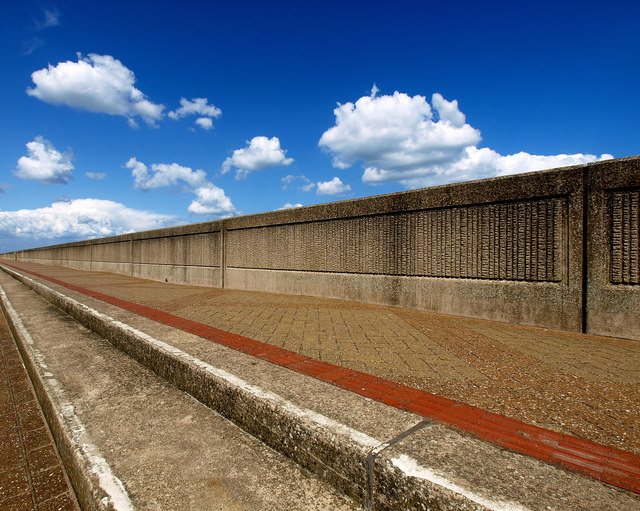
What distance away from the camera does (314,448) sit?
186 centimetres

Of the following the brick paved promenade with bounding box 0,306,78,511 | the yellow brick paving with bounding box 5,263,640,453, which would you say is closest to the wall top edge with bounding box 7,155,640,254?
the yellow brick paving with bounding box 5,263,640,453

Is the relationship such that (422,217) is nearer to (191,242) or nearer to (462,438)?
(462,438)

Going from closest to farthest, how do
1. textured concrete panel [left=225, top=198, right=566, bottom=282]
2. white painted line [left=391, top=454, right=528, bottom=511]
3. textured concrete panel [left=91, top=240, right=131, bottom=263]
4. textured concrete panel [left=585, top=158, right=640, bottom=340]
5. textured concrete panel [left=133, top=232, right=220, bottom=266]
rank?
white painted line [left=391, top=454, right=528, bottom=511] → textured concrete panel [left=585, top=158, right=640, bottom=340] → textured concrete panel [left=225, top=198, right=566, bottom=282] → textured concrete panel [left=133, top=232, right=220, bottom=266] → textured concrete panel [left=91, top=240, right=131, bottom=263]

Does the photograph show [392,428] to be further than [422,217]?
No

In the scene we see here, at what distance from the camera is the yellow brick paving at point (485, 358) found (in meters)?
2.26

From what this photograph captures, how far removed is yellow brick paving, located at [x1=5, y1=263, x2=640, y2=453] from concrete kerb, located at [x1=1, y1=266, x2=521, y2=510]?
1.05 m

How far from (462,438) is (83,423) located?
2488 mm

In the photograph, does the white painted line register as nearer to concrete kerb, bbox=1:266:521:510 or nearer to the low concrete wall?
concrete kerb, bbox=1:266:521:510

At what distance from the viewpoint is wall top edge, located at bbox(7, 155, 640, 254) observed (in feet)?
14.3

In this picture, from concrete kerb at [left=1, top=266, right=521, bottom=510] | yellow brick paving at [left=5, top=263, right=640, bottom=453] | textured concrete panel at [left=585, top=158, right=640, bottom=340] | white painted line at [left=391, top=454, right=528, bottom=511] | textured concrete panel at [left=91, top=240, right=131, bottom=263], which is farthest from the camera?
textured concrete panel at [left=91, top=240, right=131, bottom=263]

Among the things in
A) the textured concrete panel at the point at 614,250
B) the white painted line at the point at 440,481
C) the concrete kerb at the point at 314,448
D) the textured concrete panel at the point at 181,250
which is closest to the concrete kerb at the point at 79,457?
the concrete kerb at the point at 314,448

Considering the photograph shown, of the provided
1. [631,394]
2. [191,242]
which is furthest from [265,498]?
[191,242]

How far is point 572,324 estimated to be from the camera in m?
4.65

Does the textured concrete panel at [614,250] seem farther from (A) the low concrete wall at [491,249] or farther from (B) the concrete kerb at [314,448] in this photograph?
(B) the concrete kerb at [314,448]
